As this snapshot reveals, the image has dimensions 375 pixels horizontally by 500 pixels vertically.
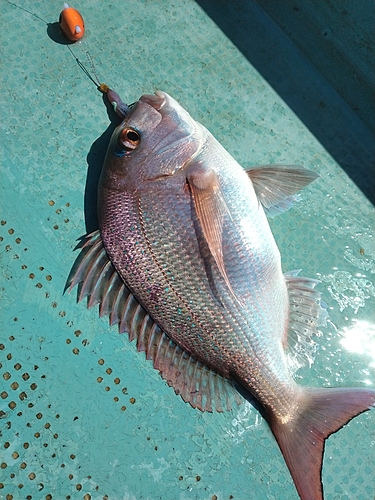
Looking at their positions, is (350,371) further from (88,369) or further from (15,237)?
(15,237)

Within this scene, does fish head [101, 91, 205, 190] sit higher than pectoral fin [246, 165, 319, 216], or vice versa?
fish head [101, 91, 205, 190]

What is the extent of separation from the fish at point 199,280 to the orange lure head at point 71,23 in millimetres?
585

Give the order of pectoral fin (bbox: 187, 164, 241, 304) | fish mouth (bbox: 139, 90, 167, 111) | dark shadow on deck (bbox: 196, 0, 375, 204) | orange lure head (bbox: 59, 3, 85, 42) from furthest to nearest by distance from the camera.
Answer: dark shadow on deck (bbox: 196, 0, 375, 204)
orange lure head (bbox: 59, 3, 85, 42)
fish mouth (bbox: 139, 90, 167, 111)
pectoral fin (bbox: 187, 164, 241, 304)

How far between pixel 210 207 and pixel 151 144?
33 centimetres

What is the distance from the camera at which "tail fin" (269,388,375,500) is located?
1.60 metres

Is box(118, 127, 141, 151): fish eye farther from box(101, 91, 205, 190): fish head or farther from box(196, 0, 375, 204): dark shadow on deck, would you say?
box(196, 0, 375, 204): dark shadow on deck

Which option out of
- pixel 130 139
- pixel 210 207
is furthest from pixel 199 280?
pixel 130 139

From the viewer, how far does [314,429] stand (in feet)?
5.35

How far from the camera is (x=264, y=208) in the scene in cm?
185

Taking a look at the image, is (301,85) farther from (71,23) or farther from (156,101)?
(71,23)

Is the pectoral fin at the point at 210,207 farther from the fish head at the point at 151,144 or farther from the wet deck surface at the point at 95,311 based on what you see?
the wet deck surface at the point at 95,311

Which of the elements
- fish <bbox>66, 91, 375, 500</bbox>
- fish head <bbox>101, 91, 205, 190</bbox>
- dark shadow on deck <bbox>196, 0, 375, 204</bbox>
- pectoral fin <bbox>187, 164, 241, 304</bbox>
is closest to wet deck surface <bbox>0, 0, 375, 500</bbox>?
dark shadow on deck <bbox>196, 0, 375, 204</bbox>

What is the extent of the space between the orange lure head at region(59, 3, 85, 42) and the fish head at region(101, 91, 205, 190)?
585 millimetres

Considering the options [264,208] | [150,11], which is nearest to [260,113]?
[264,208]
